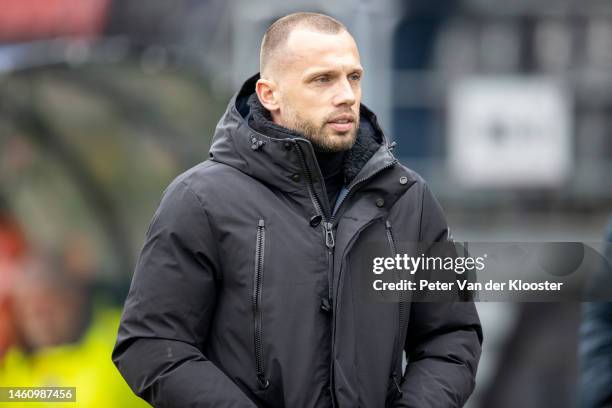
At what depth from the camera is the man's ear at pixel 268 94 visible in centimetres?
237

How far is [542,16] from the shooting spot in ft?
18.4

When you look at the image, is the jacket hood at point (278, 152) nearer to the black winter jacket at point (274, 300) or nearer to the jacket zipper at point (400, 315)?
the black winter jacket at point (274, 300)

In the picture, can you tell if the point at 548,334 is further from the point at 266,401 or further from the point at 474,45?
the point at 266,401

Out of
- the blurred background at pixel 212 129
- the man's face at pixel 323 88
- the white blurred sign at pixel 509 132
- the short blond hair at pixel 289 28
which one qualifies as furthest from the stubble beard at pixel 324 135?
the white blurred sign at pixel 509 132

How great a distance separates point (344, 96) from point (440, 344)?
1.80ft

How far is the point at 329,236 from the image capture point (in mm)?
2215

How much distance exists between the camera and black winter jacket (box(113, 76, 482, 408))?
2.15m

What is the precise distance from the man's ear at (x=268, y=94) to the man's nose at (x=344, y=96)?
0.49ft

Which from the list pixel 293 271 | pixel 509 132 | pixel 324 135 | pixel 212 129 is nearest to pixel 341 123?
pixel 324 135

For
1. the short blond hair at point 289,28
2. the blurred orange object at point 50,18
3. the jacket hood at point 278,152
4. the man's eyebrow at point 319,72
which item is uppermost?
the blurred orange object at point 50,18

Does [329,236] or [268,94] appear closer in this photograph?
[329,236]

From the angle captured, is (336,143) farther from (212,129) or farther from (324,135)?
(212,129)

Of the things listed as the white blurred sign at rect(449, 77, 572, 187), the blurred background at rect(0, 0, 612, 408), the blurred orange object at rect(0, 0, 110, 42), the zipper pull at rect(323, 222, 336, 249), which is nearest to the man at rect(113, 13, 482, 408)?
the zipper pull at rect(323, 222, 336, 249)

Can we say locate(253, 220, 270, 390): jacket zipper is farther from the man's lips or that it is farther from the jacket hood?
the man's lips
